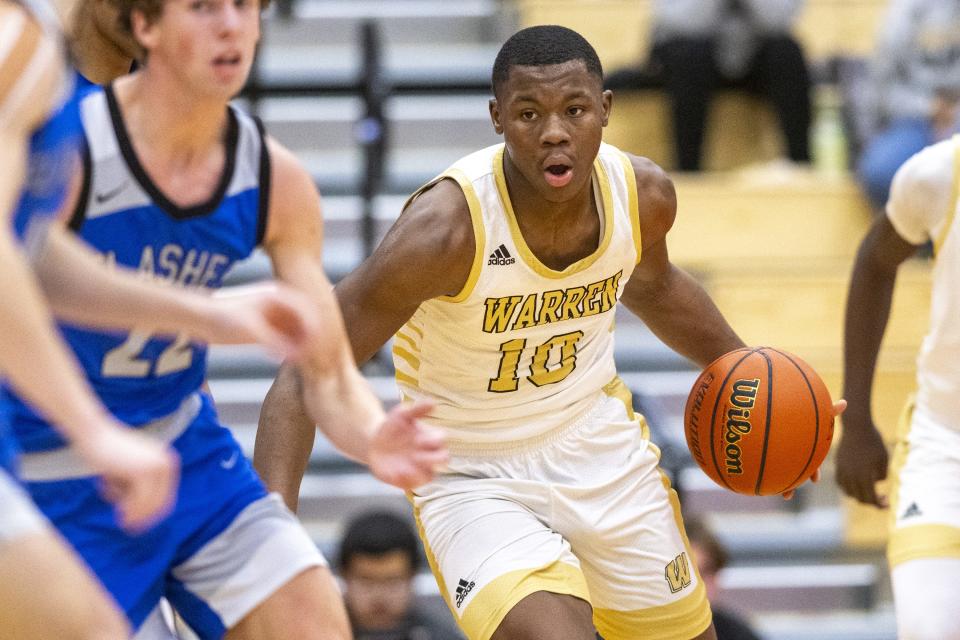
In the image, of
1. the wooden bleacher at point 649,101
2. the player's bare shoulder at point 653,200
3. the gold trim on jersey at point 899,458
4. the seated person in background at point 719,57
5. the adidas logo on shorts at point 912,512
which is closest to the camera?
the player's bare shoulder at point 653,200

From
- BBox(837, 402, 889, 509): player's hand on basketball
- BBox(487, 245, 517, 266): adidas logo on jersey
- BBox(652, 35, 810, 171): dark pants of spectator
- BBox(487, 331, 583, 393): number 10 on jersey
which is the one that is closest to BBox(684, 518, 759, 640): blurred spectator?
BBox(837, 402, 889, 509): player's hand on basketball

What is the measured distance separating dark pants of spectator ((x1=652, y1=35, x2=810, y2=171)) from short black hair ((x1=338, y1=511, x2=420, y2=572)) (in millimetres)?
3155

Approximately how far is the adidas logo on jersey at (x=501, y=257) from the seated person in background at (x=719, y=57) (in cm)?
436

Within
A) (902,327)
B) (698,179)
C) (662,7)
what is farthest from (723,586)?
(662,7)

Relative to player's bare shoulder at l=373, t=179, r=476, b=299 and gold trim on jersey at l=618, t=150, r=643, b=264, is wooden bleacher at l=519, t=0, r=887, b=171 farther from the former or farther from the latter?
player's bare shoulder at l=373, t=179, r=476, b=299

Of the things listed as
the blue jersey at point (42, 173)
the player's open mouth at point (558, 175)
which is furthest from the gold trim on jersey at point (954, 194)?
the blue jersey at point (42, 173)

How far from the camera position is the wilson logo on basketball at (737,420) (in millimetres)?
4441

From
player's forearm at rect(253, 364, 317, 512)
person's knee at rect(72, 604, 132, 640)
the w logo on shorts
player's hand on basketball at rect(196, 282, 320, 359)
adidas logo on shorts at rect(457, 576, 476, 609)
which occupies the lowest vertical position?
the w logo on shorts

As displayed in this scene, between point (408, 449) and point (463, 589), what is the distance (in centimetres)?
122

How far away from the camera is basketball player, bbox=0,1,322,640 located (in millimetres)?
2369

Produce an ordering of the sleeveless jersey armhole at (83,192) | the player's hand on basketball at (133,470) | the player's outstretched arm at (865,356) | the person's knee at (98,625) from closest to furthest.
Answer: the player's hand on basketball at (133,470) → the person's knee at (98,625) → the sleeveless jersey armhole at (83,192) → the player's outstretched arm at (865,356)

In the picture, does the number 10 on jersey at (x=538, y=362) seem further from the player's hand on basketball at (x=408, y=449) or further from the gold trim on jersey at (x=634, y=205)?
the player's hand on basketball at (x=408, y=449)

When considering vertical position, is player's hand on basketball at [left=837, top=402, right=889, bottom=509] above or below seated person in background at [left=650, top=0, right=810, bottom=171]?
below

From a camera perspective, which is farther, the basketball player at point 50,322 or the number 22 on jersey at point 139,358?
the number 22 on jersey at point 139,358
